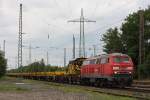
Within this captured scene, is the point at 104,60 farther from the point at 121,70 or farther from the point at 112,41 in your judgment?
the point at 112,41

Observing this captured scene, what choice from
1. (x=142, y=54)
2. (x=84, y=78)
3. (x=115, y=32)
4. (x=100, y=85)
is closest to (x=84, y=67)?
(x=84, y=78)

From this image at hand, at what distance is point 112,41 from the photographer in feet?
244

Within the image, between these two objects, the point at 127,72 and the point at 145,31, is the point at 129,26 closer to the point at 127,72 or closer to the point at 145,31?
the point at 145,31

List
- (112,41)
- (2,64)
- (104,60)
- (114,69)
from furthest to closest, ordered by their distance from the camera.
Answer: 1. (112,41)
2. (2,64)
3. (104,60)
4. (114,69)

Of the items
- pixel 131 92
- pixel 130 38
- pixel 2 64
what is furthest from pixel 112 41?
pixel 131 92

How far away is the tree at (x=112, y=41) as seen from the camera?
72.2 m

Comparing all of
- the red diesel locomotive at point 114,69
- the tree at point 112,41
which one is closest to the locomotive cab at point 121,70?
the red diesel locomotive at point 114,69

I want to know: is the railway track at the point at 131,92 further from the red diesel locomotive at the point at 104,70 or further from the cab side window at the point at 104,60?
the cab side window at the point at 104,60

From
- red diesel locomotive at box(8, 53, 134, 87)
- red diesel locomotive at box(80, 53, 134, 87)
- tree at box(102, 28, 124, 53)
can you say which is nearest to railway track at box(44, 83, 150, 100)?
red diesel locomotive at box(80, 53, 134, 87)

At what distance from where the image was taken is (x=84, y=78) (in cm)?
4856

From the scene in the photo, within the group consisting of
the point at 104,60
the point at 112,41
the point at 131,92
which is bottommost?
the point at 131,92

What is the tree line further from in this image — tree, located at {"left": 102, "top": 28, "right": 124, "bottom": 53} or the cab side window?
the cab side window

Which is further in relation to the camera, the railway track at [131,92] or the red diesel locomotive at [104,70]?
the red diesel locomotive at [104,70]

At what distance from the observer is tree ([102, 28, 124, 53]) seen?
72.2 m
